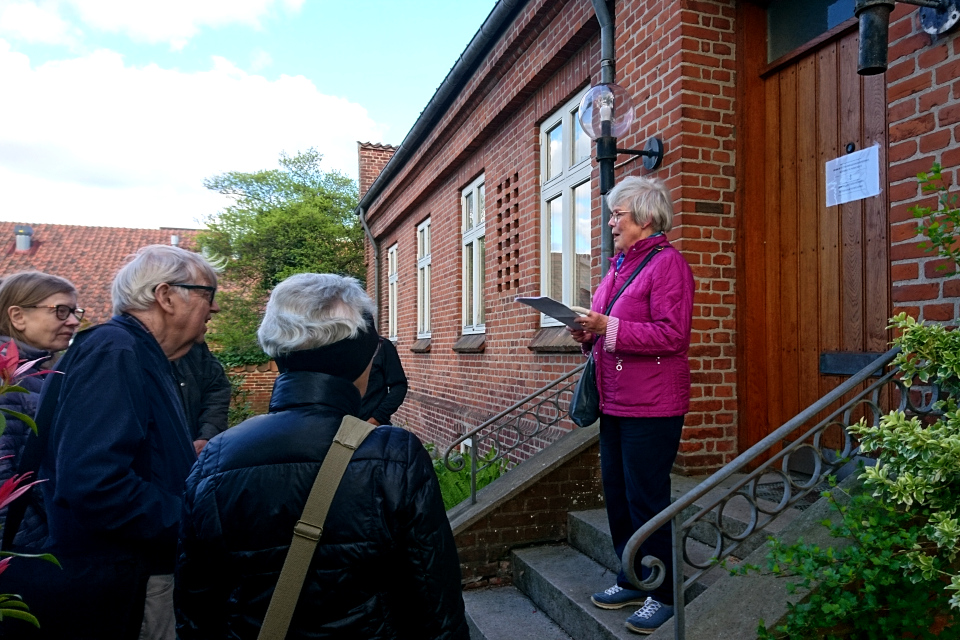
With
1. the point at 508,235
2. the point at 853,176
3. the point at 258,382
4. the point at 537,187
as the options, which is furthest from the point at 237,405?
the point at 853,176

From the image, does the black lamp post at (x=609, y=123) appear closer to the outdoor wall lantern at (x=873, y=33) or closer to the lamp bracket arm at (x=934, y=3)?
the lamp bracket arm at (x=934, y=3)

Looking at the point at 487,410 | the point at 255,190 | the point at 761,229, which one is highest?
the point at 255,190

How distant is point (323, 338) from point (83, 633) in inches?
44.7

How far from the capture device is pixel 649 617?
300 centimetres

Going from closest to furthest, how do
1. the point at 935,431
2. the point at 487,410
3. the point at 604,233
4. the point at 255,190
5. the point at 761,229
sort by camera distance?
→ the point at 935,431 → the point at 761,229 → the point at 604,233 → the point at 487,410 → the point at 255,190

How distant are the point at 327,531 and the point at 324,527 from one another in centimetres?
1

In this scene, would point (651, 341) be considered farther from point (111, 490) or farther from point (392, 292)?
point (392, 292)

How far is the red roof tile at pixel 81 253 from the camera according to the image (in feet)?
81.0

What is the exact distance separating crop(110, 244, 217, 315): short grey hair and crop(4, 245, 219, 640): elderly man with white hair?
0.09 m

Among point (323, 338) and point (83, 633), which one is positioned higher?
point (323, 338)

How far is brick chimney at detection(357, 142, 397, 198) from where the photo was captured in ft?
58.5

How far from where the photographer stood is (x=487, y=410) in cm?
817

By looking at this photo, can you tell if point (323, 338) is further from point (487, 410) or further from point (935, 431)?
point (487, 410)

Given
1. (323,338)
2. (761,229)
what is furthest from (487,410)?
(323,338)
